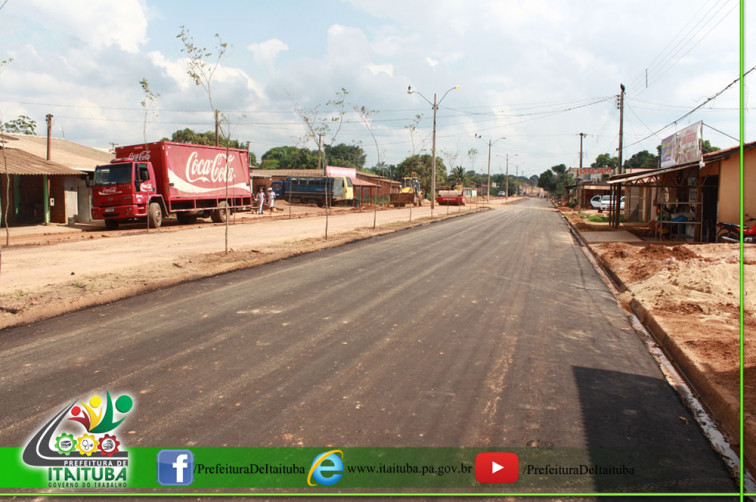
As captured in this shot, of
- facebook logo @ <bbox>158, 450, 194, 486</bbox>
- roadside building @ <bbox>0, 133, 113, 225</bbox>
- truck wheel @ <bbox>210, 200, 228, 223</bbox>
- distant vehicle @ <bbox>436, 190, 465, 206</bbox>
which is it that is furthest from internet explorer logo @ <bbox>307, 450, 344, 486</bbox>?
distant vehicle @ <bbox>436, 190, 465, 206</bbox>

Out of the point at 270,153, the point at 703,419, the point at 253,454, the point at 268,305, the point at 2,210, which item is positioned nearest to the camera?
the point at 253,454

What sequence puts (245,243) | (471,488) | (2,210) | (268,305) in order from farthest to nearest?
(2,210) → (245,243) → (268,305) → (471,488)

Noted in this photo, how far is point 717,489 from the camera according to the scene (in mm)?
3258

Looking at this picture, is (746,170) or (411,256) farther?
(746,170)

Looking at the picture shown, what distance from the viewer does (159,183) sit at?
23.0 metres

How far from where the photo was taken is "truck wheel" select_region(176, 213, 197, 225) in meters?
26.0

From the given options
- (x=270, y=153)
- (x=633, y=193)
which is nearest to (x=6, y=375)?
(x=633, y=193)

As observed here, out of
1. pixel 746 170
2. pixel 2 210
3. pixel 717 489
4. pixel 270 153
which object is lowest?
pixel 717 489

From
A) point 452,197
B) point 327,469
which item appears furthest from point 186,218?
point 452,197

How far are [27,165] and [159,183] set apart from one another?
5.22 metres

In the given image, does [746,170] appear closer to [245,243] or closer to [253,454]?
[245,243]

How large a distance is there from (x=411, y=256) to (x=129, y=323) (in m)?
8.42

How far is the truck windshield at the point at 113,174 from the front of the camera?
21.5 meters

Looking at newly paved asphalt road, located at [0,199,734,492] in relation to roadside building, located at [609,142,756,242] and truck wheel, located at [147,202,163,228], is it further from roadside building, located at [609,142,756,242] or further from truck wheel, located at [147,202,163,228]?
truck wheel, located at [147,202,163,228]
